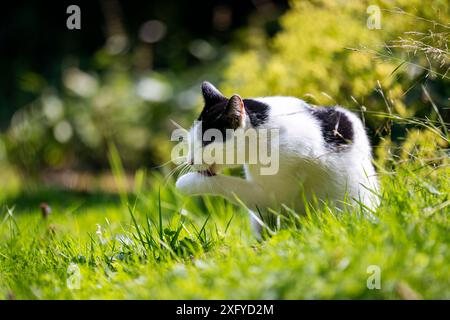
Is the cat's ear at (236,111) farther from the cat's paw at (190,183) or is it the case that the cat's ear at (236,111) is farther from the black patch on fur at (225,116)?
the cat's paw at (190,183)

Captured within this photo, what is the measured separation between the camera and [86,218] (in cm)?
385

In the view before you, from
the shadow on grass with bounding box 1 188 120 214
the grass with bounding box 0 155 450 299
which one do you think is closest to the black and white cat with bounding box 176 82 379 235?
the grass with bounding box 0 155 450 299

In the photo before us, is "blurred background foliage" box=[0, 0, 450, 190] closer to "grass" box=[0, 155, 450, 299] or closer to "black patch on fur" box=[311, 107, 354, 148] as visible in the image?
"black patch on fur" box=[311, 107, 354, 148]

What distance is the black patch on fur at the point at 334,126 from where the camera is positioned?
2.55 m

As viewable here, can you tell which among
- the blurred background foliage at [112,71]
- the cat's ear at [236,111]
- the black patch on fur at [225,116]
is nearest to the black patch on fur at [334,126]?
the black patch on fur at [225,116]

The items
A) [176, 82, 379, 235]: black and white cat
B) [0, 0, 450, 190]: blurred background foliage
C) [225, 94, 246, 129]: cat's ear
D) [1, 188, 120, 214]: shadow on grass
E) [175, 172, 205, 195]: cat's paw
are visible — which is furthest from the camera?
[0, 0, 450, 190]: blurred background foliage

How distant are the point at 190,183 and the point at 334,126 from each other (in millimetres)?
658

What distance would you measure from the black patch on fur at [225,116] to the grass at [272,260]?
1.42ft

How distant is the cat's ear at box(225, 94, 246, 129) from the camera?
7.70ft

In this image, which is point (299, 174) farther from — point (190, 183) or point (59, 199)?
point (59, 199)

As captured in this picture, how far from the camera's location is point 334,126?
2.57 metres
